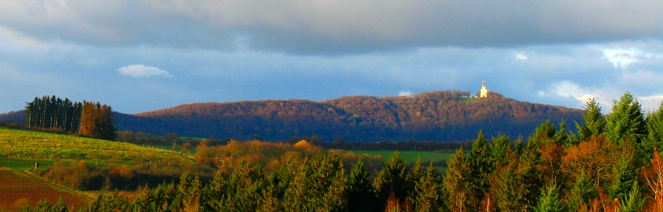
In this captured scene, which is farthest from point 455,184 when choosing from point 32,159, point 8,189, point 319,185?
point 32,159

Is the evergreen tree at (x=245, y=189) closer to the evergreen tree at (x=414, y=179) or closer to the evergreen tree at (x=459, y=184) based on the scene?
the evergreen tree at (x=414, y=179)

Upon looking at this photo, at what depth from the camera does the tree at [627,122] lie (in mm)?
51969

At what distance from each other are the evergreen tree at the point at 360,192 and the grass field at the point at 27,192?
28568 mm

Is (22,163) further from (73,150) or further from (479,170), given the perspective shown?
(479,170)

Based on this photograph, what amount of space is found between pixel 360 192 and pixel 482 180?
10019mm

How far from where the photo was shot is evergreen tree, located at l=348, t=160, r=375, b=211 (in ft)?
174

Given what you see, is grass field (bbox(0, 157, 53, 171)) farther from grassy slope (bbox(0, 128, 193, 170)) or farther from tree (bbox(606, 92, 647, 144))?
tree (bbox(606, 92, 647, 144))

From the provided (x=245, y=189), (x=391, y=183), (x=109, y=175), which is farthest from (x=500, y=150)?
(x=109, y=175)

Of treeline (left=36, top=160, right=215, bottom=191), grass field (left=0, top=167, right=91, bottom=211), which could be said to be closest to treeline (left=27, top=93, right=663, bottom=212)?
grass field (left=0, top=167, right=91, bottom=211)

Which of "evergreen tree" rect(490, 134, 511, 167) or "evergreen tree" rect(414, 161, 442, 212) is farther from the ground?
"evergreen tree" rect(490, 134, 511, 167)

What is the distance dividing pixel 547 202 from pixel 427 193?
13021mm

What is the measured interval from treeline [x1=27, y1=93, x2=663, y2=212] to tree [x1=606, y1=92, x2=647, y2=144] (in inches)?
3.2

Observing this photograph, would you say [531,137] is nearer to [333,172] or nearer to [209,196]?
[333,172]

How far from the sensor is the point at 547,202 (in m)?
40.1
